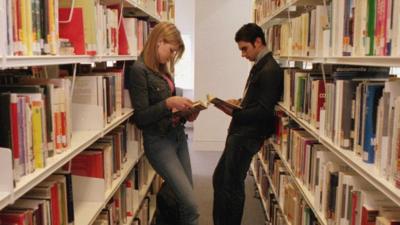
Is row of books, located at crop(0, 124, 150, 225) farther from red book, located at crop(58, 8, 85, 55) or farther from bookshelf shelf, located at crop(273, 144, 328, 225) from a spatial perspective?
bookshelf shelf, located at crop(273, 144, 328, 225)

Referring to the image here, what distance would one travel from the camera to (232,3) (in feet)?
20.7

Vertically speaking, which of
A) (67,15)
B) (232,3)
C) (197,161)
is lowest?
(197,161)

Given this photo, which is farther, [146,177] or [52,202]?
[146,177]

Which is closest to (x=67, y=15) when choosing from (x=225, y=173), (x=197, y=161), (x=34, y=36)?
(x=34, y=36)

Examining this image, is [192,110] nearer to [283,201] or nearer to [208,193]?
[283,201]

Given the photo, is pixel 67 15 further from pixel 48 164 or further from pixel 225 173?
pixel 225 173

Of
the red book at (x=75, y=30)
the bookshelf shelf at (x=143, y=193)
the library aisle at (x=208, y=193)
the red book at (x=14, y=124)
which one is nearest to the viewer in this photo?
the red book at (x=14, y=124)

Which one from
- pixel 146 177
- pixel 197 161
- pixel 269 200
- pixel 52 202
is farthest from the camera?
pixel 197 161

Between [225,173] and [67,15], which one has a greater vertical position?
[67,15]

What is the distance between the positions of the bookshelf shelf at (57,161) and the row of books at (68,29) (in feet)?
1.17

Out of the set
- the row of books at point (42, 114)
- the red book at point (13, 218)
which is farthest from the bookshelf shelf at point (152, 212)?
the red book at point (13, 218)

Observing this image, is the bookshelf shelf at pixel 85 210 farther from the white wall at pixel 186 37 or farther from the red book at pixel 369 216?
the white wall at pixel 186 37

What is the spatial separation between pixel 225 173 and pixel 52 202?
1.80 m

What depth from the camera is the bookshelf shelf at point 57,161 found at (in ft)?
3.72
